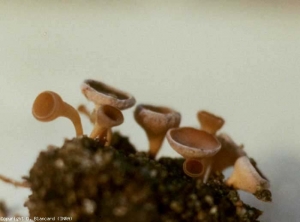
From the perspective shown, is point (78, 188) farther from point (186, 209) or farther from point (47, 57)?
point (47, 57)

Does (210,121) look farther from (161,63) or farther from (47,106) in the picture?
(161,63)

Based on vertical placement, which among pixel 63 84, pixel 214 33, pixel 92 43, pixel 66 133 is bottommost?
pixel 66 133

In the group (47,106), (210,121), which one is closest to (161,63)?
(210,121)

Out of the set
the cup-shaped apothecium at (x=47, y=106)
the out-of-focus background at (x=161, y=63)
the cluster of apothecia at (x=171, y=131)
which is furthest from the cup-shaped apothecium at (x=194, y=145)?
the out-of-focus background at (x=161, y=63)

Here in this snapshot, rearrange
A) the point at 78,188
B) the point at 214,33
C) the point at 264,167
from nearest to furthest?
the point at 78,188 < the point at 264,167 < the point at 214,33

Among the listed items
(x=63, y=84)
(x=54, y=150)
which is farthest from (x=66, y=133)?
(x=54, y=150)

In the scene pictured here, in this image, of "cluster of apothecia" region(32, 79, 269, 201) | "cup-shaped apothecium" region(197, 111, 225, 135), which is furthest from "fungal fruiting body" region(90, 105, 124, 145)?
"cup-shaped apothecium" region(197, 111, 225, 135)

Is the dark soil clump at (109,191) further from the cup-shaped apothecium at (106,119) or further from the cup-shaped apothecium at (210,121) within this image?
the cup-shaped apothecium at (210,121)
